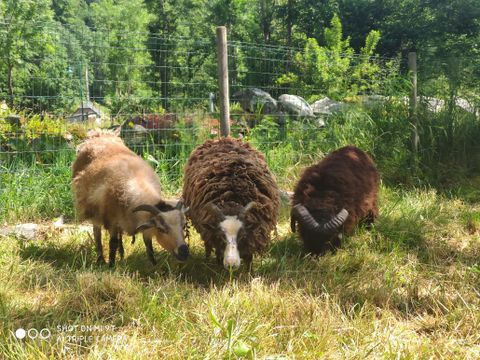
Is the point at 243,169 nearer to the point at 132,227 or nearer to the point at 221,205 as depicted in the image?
the point at 221,205

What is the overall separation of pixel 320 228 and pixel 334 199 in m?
0.52

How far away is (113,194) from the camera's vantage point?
13.5 ft

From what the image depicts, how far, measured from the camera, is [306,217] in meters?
4.41

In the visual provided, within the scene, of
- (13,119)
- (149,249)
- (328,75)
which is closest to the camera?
(149,249)

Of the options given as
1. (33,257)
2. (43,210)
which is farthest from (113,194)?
(43,210)

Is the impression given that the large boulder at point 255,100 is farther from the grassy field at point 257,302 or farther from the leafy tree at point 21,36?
the grassy field at point 257,302

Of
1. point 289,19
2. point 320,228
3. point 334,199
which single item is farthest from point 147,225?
point 289,19

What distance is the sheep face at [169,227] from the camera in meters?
3.73

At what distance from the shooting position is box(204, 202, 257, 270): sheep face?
3.69 metres

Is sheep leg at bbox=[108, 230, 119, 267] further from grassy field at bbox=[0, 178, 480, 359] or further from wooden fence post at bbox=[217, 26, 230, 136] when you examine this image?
wooden fence post at bbox=[217, 26, 230, 136]

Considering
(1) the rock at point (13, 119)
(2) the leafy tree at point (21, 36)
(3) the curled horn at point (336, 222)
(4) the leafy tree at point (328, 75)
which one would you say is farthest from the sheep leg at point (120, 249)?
(4) the leafy tree at point (328, 75)

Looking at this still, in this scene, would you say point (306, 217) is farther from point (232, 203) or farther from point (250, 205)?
point (232, 203)

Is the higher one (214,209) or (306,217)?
(214,209)

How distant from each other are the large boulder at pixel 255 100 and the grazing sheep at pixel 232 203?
11.9 feet
